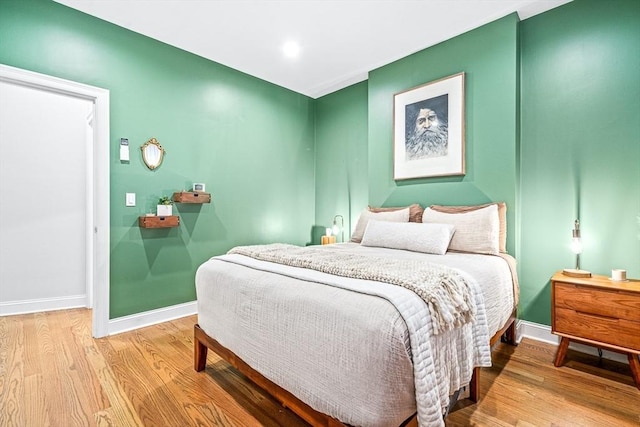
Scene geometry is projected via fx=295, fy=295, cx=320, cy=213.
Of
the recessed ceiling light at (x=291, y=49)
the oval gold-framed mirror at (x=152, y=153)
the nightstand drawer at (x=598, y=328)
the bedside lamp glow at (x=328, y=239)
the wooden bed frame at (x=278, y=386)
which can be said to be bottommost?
the wooden bed frame at (x=278, y=386)

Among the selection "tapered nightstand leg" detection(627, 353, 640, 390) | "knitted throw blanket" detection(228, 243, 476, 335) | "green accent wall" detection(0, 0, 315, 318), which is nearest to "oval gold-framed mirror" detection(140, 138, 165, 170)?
"green accent wall" detection(0, 0, 315, 318)

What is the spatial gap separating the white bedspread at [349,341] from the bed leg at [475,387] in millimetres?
265

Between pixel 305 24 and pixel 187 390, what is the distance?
3.05 metres

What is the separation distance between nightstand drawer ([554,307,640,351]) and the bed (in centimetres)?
51

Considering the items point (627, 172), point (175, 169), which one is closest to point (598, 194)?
point (627, 172)

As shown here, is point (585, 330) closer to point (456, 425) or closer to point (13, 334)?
point (456, 425)

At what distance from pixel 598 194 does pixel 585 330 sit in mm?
1046

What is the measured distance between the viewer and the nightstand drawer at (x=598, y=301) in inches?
70.5

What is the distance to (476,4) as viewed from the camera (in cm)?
246

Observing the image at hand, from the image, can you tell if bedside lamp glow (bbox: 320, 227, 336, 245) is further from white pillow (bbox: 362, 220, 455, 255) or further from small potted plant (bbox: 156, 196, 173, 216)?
small potted plant (bbox: 156, 196, 173, 216)

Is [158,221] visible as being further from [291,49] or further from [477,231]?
[477,231]

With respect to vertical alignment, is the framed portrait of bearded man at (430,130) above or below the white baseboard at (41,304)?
above

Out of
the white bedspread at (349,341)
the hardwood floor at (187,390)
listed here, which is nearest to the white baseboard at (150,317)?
the hardwood floor at (187,390)

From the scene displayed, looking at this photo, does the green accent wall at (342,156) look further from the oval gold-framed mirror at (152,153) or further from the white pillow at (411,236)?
the oval gold-framed mirror at (152,153)
